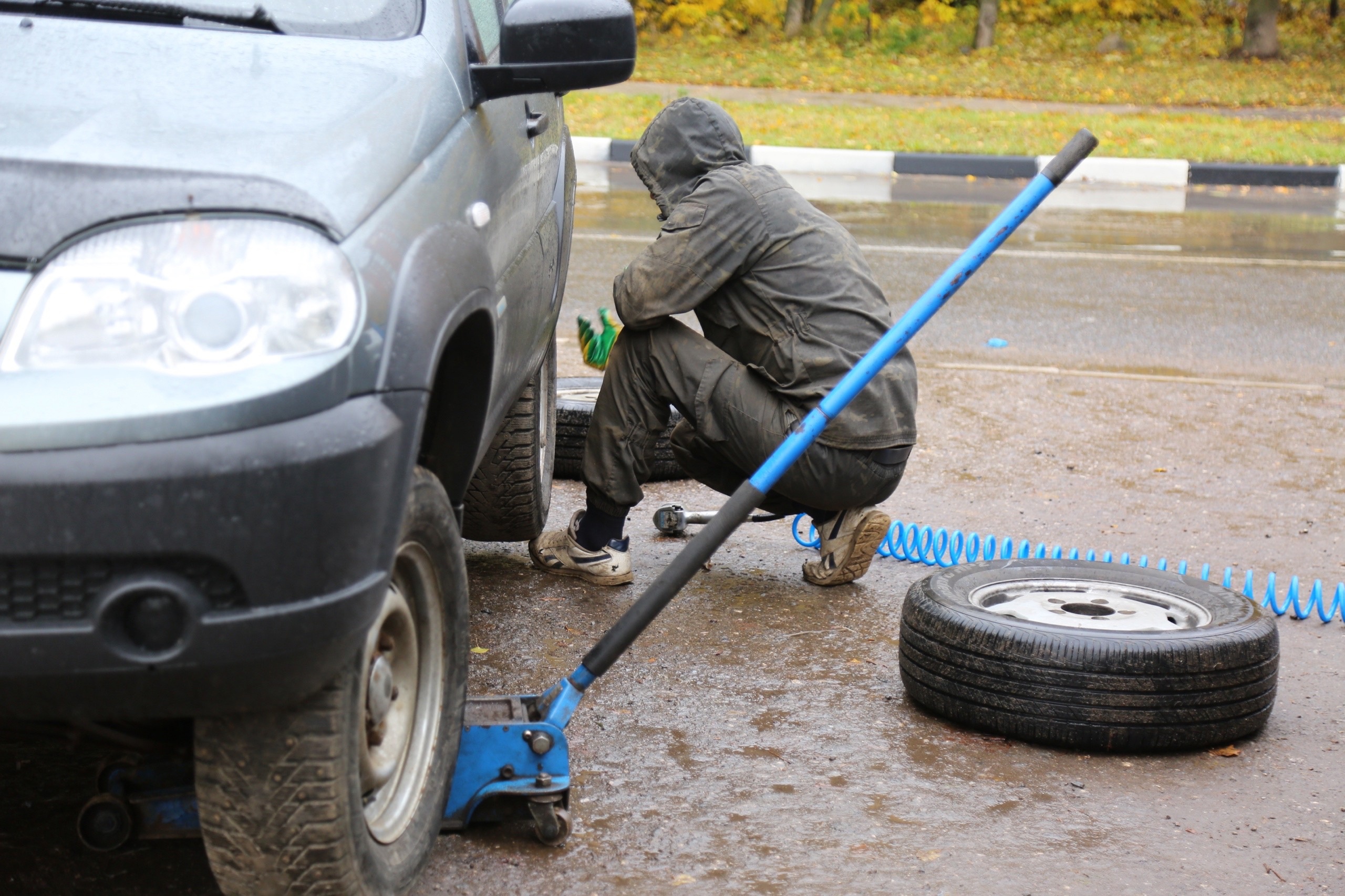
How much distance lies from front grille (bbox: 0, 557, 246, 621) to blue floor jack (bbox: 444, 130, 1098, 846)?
3.00 ft

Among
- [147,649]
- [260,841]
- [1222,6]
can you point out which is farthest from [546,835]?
[1222,6]

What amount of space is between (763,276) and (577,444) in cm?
137

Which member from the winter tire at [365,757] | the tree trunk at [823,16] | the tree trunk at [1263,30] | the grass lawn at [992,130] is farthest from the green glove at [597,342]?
the tree trunk at [823,16]

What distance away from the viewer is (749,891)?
2.33 metres

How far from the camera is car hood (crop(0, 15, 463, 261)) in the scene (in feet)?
5.58

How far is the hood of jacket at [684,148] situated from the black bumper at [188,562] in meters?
2.11

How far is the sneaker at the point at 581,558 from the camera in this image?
3.91 metres

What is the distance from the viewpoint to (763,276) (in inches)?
146

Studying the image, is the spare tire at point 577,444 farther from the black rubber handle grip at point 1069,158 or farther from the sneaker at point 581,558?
the black rubber handle grip at point 1069,158

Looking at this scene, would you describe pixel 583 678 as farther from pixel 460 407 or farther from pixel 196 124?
pixel 196 124

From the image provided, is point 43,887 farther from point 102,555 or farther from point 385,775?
point 102,555

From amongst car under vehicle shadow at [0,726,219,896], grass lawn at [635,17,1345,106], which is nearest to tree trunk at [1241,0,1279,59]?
grass lawn at [635,17,1345,106]

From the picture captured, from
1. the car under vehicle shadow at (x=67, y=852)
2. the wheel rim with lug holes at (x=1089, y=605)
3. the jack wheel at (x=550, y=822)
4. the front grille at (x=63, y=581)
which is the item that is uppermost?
the front grille at (x=63, y=581)

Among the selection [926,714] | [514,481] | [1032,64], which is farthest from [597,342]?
[1032,64]
